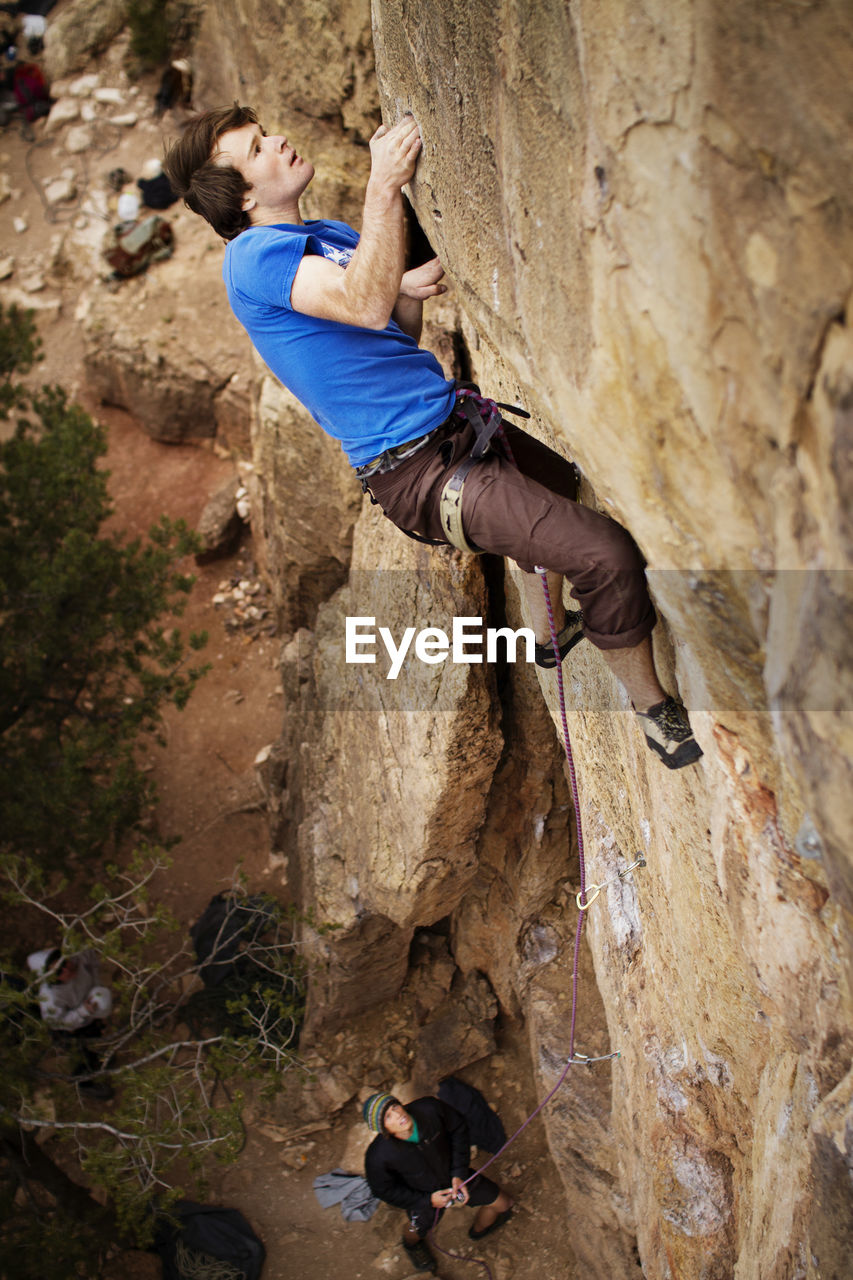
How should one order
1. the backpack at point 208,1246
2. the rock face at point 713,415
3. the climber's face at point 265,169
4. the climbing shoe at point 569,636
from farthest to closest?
1. the backpack at point 208,1246
2. the climbing shoe at point 569,636
3. the climber's face at point 265,169
4. the rock face at point 713,415

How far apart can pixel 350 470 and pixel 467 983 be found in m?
4.24

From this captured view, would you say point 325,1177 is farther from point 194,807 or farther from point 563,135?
point 563,135

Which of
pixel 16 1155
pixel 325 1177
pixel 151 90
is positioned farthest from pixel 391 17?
pixel 151 90

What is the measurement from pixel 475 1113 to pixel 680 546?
5.67m

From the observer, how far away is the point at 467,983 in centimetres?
729

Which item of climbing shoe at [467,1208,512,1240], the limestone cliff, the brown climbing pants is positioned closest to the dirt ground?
climbing shoe at [467,1208,512,1240]

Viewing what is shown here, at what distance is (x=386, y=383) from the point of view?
2.89 m

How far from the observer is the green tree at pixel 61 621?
7043mm

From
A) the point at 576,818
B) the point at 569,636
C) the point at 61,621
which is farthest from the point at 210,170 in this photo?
the point at 61,621

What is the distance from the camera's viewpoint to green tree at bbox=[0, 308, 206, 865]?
23.1ft

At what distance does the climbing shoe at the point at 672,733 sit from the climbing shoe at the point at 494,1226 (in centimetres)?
524

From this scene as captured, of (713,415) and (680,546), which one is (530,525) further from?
(713,415)

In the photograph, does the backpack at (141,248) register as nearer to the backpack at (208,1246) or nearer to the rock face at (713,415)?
the rock face at (713,415)

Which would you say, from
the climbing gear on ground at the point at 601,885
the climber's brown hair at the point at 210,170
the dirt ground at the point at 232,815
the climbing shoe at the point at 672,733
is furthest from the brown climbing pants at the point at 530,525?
the dirt ground at the point at 232,815
